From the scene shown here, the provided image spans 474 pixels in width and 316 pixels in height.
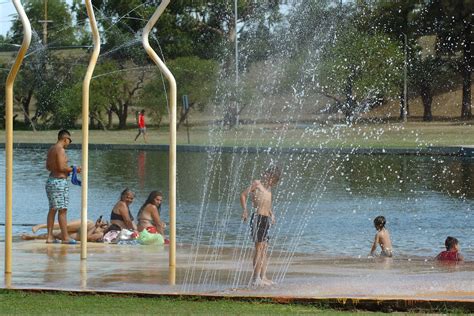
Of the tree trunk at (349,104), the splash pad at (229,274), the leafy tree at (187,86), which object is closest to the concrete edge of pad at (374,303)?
the splash pad at (229,274)

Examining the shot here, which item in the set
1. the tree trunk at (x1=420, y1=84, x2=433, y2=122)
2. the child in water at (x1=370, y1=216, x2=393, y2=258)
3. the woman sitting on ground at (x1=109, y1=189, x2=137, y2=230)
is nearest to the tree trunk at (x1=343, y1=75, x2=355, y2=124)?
the tree trunk at (x1=420, y1=84, x2=433, y2=122)

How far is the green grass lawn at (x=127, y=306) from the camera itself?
830 cm

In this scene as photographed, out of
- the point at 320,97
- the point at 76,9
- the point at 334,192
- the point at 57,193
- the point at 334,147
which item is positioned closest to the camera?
the point at 57,193

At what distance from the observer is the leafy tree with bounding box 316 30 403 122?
4488 centimetres

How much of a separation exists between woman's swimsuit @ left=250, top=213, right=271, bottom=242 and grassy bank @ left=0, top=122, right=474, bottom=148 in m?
26.4

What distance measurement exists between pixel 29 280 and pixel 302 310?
8.78 feet

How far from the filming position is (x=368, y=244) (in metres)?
15.6

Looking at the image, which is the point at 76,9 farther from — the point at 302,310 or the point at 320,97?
the point at 302,310

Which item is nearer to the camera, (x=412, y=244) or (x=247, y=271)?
(x=247, y=271)

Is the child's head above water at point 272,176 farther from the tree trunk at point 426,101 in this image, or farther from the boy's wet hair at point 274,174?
the tree trunk at point 426,101

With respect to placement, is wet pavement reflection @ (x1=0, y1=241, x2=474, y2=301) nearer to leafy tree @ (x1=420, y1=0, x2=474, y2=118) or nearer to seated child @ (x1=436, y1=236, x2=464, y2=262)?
seated child @ (x1=436, y1=236, x2=464, y2=262)

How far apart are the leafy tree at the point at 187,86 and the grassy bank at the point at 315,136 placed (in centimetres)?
150

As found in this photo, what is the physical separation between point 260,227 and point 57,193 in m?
3.81

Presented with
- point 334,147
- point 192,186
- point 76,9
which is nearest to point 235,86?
point 334,147
